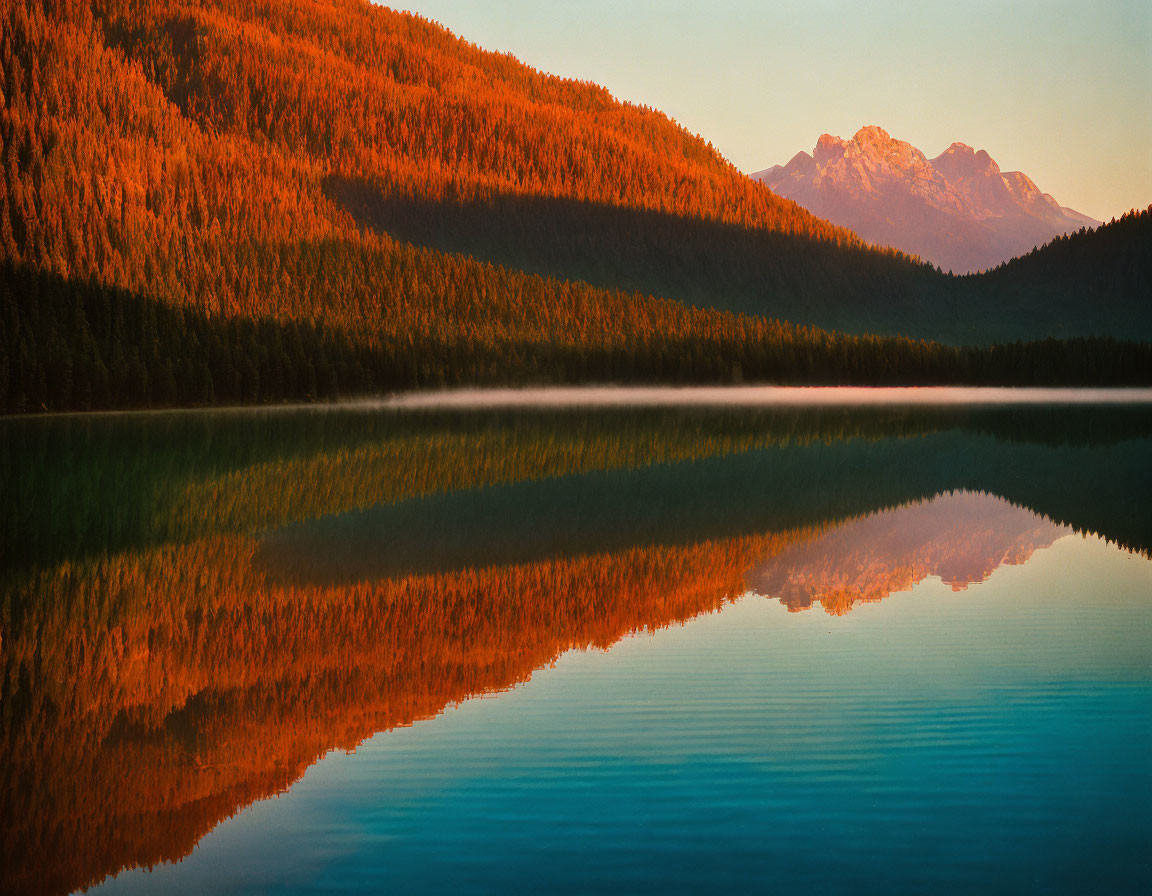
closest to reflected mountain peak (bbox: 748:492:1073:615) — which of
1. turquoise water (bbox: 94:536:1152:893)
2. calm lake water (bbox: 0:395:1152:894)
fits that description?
calm lake water (bbox: 0:395:1152:894)

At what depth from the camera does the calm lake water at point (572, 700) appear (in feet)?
30.9

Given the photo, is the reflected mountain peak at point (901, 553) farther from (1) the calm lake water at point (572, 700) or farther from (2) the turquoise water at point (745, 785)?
(2) the turquoise water at point (745, 785)

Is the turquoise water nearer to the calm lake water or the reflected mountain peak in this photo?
the calm lake water

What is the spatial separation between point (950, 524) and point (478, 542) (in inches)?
434

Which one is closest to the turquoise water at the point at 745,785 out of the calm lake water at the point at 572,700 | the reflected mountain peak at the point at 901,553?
the calm lake water at the point at 572,700

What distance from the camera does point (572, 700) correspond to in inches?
528

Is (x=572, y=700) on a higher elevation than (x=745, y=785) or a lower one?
higher

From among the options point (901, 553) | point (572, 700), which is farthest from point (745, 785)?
point (901, 553)

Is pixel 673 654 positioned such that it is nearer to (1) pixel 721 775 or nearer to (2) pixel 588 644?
(2) pixel 588 644

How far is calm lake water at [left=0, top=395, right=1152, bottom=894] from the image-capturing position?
30.9ft

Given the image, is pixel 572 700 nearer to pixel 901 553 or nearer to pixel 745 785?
pixel 745 785

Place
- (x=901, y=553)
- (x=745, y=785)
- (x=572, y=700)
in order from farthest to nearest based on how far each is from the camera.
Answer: (x=901, y=553) → (x=572, y=700) → (x=745, y=785)

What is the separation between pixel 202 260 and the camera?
542 feet

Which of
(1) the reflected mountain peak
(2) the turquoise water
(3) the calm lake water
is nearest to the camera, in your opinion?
(2) the turquoise water
